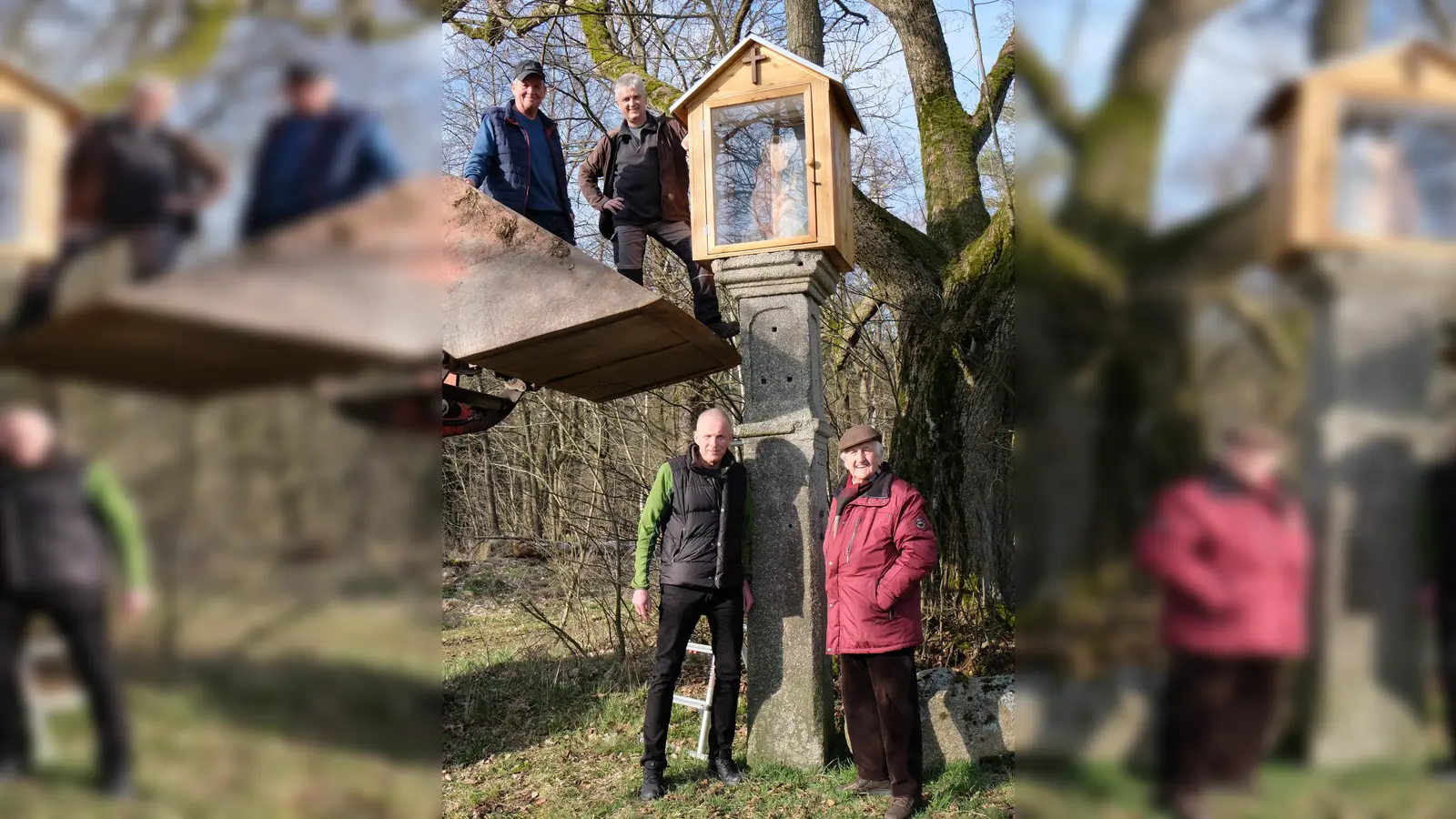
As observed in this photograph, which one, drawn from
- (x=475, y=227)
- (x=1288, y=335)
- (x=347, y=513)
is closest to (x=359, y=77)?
(x=347, y=513)

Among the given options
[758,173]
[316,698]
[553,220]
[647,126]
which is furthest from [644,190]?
[316,698]

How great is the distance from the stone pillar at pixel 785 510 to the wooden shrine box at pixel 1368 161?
5.44m

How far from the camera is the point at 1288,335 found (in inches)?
19.9

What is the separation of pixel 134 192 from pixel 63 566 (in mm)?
188

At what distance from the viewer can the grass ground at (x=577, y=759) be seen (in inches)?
218

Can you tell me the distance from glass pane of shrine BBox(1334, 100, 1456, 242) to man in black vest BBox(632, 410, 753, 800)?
5216 mm

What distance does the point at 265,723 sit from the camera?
53 centimetres

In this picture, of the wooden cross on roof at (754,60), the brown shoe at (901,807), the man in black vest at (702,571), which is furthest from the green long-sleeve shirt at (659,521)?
the wooden cross on roof at (754,60)

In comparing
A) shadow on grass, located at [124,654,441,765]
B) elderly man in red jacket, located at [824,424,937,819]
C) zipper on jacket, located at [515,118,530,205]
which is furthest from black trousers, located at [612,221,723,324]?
shadow on grass, located at [124,654,441,765]

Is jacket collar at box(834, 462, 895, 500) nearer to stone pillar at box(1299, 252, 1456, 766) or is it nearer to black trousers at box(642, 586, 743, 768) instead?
black trousers at box(642, 586, 743, 768)

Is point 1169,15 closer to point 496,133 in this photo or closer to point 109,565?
point 109,565

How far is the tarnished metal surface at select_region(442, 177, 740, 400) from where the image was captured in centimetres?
448

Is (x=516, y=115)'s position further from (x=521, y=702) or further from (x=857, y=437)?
(x=521, y=702)

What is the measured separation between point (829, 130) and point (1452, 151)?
18.2ft
